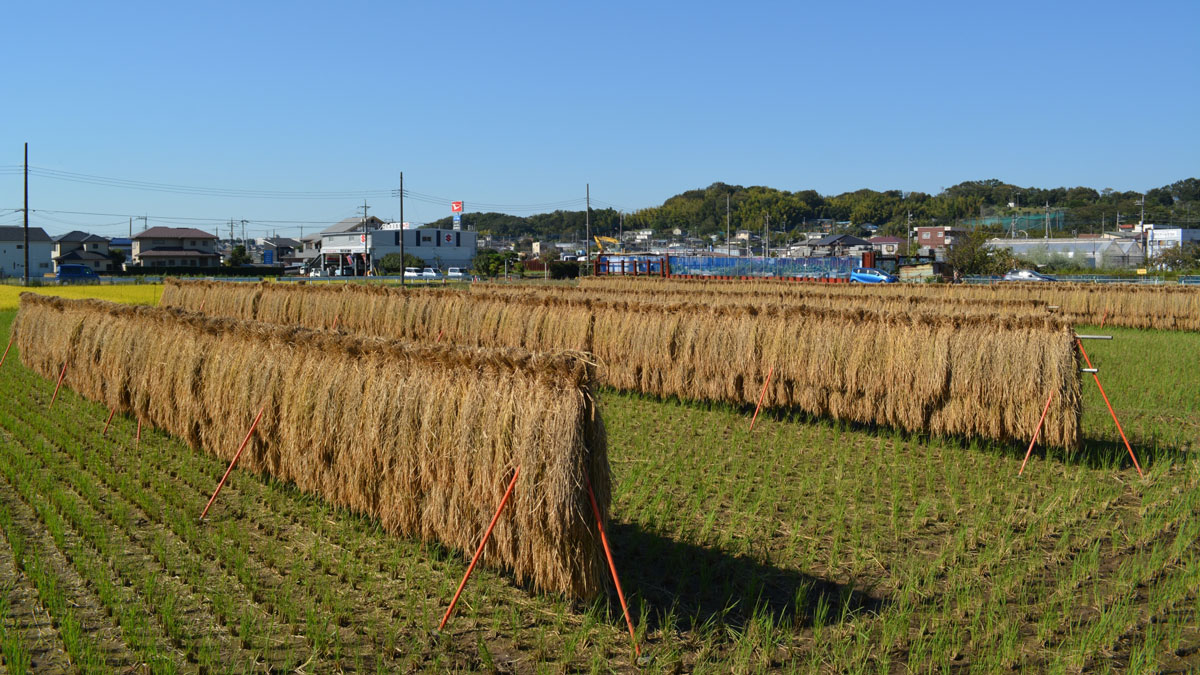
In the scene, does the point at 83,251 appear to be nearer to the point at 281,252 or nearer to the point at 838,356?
the point at 281,252

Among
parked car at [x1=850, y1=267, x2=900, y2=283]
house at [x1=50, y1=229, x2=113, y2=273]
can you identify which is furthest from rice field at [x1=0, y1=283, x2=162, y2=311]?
house at [x1=50, y1=229, x2=113, y2=273]

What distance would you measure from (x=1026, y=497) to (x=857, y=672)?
5.25 m

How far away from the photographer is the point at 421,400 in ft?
24.7

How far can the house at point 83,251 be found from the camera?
94281mm

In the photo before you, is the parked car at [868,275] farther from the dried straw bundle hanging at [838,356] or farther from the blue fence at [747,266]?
the dried straw bundle hanging at [838,356]

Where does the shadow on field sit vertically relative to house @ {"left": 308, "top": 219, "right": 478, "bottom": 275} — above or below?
below

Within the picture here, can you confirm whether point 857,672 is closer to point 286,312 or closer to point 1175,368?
point 1175,368

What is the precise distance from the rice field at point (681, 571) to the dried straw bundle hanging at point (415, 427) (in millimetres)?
409

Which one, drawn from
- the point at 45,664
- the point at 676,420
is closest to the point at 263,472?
the point at 45,664

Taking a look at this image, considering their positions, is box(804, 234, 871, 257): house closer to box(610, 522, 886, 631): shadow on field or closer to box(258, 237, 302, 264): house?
box(258, 237, 302, 264): house

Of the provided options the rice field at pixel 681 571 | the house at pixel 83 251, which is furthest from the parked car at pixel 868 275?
the house at pixel 83 251

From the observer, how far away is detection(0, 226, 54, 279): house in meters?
94.8

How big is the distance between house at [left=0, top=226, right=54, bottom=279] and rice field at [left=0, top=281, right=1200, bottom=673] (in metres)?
101

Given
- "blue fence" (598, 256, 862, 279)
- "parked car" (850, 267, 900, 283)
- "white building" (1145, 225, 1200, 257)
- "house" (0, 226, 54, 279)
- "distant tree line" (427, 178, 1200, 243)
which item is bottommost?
"parked car" (850, 267, 900, 283)
